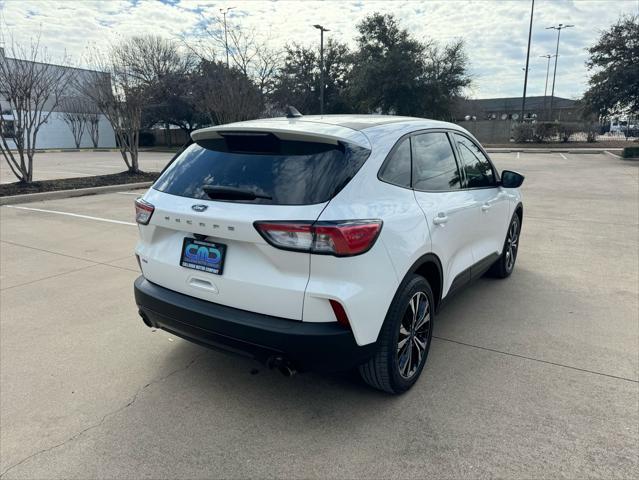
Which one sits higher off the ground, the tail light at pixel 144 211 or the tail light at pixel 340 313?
the tail light at pixel 144 211

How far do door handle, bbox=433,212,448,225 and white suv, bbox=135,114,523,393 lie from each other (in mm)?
13

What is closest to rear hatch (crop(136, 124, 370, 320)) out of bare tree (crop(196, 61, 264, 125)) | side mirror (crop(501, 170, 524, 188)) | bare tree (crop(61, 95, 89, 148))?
side mirror (crop(501, 170, 524, 188))

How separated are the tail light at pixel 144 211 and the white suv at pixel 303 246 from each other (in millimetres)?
10

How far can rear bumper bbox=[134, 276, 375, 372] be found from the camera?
2318mm

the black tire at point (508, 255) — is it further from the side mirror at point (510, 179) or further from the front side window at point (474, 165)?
the front side window at point (474, 165)

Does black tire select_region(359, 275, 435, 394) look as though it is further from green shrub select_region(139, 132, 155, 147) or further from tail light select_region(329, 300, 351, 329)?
green shrub select_region(139, 132, 155, 147)

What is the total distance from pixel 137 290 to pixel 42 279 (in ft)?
9.21

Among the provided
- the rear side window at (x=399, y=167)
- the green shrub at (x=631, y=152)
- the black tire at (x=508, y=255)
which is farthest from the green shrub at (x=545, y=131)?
the rear side window at (x=399, y=167)

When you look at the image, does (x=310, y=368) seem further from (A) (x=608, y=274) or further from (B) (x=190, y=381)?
(A) (x=608, y=274)

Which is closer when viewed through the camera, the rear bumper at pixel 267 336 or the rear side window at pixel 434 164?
the rear bumper at pixel 267 336

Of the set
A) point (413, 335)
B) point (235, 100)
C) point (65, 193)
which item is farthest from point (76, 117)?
point (413, 335)

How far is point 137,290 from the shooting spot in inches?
115

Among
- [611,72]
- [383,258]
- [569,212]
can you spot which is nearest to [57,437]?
[383,258]

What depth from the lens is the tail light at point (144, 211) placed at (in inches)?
111
